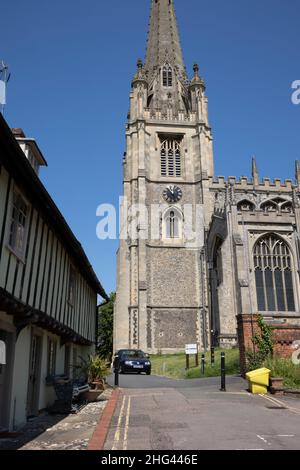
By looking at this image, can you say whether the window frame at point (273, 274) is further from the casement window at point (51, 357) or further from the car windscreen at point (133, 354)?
the casement window at point (51, 357)

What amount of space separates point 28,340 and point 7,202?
293 centimetres

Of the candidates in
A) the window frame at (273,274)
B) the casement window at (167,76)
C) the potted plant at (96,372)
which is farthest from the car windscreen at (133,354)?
the casement window at (167,76)

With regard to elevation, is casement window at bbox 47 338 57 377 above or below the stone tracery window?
below

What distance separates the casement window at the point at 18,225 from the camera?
25.6 feet

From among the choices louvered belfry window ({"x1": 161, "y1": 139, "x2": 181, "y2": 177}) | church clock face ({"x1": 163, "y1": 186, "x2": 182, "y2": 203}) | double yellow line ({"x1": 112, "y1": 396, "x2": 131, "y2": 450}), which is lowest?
double yellow line ({"x1": 112, "y1": 396, "x2": 131, "y2": 450})

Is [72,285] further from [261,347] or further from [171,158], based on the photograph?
[171,158]

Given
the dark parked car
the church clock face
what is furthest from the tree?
the dark parked car

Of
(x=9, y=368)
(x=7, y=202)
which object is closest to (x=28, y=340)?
(x=9, y=368)

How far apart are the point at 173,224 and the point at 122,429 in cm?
3182

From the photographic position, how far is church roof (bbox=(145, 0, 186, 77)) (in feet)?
160

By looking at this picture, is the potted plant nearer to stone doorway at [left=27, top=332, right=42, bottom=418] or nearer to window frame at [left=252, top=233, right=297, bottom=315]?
stone doorway at [left=27, top=332, right=42, bottom=418]

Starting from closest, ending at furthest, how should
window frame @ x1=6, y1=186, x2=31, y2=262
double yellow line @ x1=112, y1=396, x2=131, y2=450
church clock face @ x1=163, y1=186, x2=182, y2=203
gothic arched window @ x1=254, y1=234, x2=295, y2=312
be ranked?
double yellow line @ x1=112, y1=396, x2=131, y2=450, window frame @ x1=6, y1=186, x2=31, y2=262, gothic arched window @ x1=254, y1=234, x2=295, y2=312, church clock face @ x1=163, y1=186, x2=182, y2=203

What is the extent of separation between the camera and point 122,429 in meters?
7.27

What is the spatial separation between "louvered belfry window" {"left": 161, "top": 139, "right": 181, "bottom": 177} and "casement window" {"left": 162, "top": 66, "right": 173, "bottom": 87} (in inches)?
327
